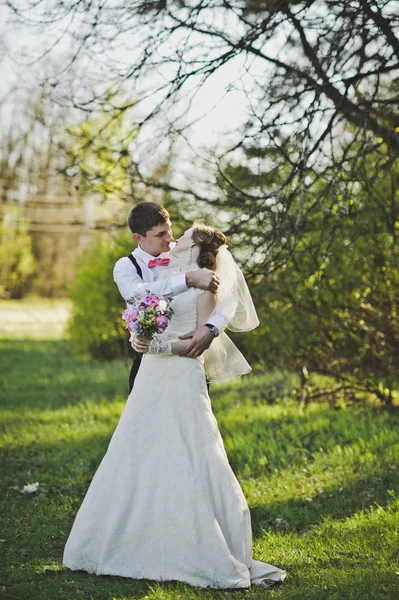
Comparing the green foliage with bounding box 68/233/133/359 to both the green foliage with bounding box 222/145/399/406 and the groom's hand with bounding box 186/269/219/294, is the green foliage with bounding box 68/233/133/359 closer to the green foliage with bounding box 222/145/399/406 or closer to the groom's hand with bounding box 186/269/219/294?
the green foliage with bounding box 222/145/399/406

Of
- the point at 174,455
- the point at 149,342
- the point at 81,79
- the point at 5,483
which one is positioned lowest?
the point at 5,483

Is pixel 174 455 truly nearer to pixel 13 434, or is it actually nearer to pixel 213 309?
pixel 213 309

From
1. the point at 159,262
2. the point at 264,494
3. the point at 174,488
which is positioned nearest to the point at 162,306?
the point at 159,262

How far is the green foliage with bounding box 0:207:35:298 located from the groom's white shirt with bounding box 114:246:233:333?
134ft

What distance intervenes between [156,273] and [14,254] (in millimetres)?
43087

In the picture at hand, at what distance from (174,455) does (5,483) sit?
3.15 meters

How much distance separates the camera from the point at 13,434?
368 inches

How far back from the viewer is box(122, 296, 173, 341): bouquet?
443 centimetres

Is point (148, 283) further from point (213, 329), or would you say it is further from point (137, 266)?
point (213, 329)

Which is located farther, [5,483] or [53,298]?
[53,298]

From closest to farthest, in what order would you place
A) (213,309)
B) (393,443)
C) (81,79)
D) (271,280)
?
(213,309), (81,79), (393,443), (271,280)

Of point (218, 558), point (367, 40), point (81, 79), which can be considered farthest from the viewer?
point (81, 79)

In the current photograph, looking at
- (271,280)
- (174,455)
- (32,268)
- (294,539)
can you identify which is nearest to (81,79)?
(271,280)

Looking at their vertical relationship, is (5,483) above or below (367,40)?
below
